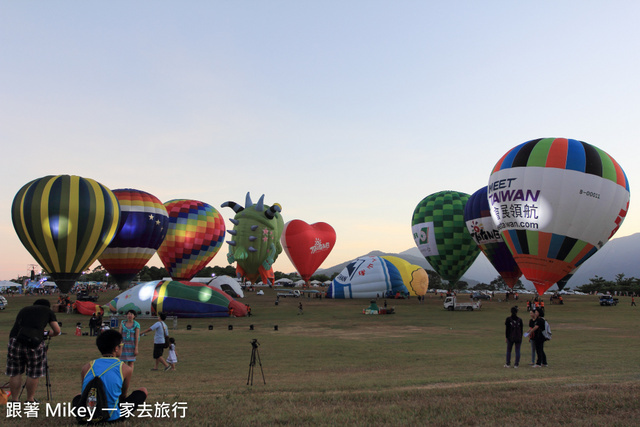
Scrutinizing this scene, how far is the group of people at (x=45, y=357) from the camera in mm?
5270

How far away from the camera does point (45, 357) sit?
301 inches

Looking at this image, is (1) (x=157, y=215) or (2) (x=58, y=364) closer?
(2) (x=58, y=364)

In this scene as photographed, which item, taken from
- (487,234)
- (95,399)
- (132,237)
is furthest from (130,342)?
(487,234)

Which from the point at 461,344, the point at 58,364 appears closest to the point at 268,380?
the point at 58,364

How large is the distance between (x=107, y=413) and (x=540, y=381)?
7706 mm

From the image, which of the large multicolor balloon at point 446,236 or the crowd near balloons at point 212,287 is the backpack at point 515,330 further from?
the large multicolor balloon at point 446,236

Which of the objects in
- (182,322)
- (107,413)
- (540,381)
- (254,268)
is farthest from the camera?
(254,268)

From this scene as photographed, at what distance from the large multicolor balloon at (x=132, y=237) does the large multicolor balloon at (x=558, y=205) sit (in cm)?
2898

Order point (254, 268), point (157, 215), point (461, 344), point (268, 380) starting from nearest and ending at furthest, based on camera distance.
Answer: point (268, 380) → point (461, 344) → point (157, 215) → point (254, 268)

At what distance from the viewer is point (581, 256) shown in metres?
33.3

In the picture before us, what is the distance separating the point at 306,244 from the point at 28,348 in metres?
58.1

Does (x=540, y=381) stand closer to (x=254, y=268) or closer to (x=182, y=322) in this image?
(x=182, y=322)

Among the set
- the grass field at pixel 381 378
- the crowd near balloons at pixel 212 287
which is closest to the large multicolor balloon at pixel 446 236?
the crowd near balloons at pixel 212 287

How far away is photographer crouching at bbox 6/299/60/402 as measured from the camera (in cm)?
727
